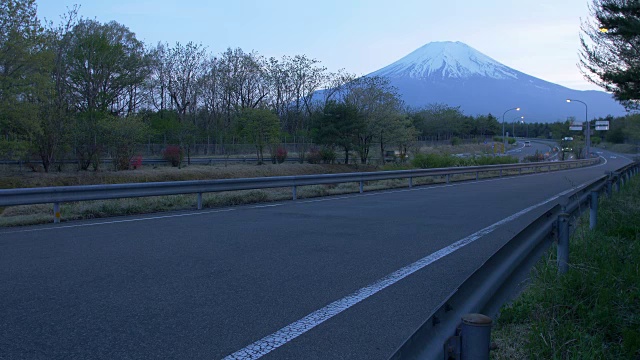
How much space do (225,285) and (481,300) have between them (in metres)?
3.22

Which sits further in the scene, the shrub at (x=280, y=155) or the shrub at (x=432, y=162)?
the shrub at (x=280, y=155)

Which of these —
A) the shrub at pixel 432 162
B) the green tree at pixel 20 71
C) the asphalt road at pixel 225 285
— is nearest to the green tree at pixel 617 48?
the asphalt road at pixel 225 285

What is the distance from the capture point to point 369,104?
175ft

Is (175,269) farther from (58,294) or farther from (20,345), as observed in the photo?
(20,345)

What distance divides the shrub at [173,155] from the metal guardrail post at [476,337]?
135ft

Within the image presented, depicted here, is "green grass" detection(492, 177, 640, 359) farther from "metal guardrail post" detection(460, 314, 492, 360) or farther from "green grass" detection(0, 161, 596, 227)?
"green grass" detection(0, 161, 596, 227)

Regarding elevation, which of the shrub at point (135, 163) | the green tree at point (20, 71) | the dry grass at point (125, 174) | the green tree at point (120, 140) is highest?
the green tree at point (20, 71)

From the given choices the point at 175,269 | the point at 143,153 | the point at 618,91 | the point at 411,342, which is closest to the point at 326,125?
the point at 143,153

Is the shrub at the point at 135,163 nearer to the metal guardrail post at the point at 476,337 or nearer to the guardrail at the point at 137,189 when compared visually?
the guardrail at the point at 137,189

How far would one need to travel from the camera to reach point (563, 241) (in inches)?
173

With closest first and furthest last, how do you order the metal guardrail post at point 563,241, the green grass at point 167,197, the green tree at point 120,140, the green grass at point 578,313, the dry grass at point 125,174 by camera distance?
the green grass at point 578,313
the metal guardrail post at point 563,241
the green grass at point 167,197
the dry grass at point 125,174
the green tree at point 120,140

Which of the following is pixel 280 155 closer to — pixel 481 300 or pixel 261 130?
pixel 261 130

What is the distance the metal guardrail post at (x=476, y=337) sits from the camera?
84.0 inches

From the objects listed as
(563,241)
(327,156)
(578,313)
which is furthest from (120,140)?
(578,313)
